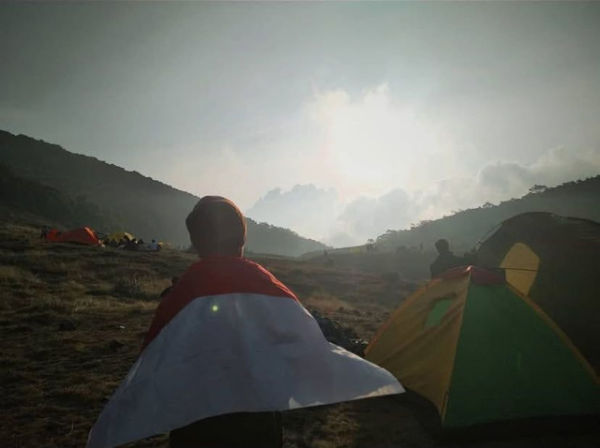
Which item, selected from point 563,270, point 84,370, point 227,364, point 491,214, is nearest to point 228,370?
point 227,364

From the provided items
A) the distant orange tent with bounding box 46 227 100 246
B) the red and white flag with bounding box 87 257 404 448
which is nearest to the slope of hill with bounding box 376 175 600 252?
the distant orange tent with bounding box 46 227 100 246

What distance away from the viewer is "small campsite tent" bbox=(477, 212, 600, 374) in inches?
237

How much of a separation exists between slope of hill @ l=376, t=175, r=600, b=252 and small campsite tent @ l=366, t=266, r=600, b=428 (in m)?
39.9

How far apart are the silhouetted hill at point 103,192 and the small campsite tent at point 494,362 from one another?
52.2m

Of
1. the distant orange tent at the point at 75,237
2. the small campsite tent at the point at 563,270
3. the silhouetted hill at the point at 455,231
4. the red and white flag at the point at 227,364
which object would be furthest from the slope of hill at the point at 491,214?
the red and white flag at the point at 227,364

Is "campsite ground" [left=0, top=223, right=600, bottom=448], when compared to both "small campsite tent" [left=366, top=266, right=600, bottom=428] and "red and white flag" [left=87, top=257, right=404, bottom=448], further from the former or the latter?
"red and white flag" [left=87, top=257, right=404, bottom=448]

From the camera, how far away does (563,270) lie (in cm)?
632

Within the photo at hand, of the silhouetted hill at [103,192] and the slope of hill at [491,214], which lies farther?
the silhouetted hill at [103,192]

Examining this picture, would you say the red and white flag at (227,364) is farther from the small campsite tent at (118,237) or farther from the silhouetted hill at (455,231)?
the small campsite tent at (118,237)

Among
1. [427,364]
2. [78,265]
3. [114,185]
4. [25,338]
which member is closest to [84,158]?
[114,185]

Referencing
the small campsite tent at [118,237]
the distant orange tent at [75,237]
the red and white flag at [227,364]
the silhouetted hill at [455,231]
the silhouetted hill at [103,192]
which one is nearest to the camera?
the red and white flag at [227,364]

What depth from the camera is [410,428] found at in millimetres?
4723

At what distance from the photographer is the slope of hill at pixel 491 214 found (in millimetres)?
39847

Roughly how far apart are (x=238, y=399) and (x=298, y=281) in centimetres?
2269
